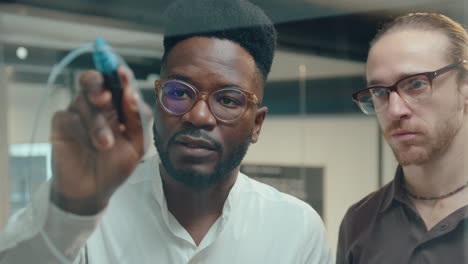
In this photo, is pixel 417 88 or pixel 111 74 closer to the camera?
pixel 111 74

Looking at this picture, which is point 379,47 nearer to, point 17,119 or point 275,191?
point 275,191

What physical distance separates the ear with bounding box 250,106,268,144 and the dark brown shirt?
23 cm

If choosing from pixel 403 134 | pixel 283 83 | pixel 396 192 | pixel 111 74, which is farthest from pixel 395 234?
pixel 111 74

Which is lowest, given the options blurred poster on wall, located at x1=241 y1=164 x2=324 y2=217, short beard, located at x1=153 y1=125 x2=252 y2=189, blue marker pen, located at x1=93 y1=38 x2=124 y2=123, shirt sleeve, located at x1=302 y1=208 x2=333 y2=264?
shirt sleeve, located at x1=302 y1=208 x2=333 y2=264

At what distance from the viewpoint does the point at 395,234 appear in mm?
808

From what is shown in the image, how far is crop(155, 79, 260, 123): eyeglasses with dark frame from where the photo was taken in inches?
24.1

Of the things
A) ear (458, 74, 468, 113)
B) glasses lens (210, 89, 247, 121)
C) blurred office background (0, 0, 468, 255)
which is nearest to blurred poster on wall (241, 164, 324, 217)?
blurred office background (0, 0, 468, 255)

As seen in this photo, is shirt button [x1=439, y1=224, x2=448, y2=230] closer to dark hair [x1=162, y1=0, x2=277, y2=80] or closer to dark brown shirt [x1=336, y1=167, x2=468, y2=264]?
dark brown shirt [x1=336, y1=167, x2=468, y2=264]

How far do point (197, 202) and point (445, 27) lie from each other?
0.45 m

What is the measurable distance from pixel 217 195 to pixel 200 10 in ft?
0.81

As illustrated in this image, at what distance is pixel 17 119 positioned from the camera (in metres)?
0.57

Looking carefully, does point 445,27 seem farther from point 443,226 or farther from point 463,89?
point 443,226

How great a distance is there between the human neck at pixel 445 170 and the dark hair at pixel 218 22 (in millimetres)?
303

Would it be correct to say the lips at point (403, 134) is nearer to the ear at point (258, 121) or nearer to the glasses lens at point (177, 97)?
the ear at point (258, 121)
